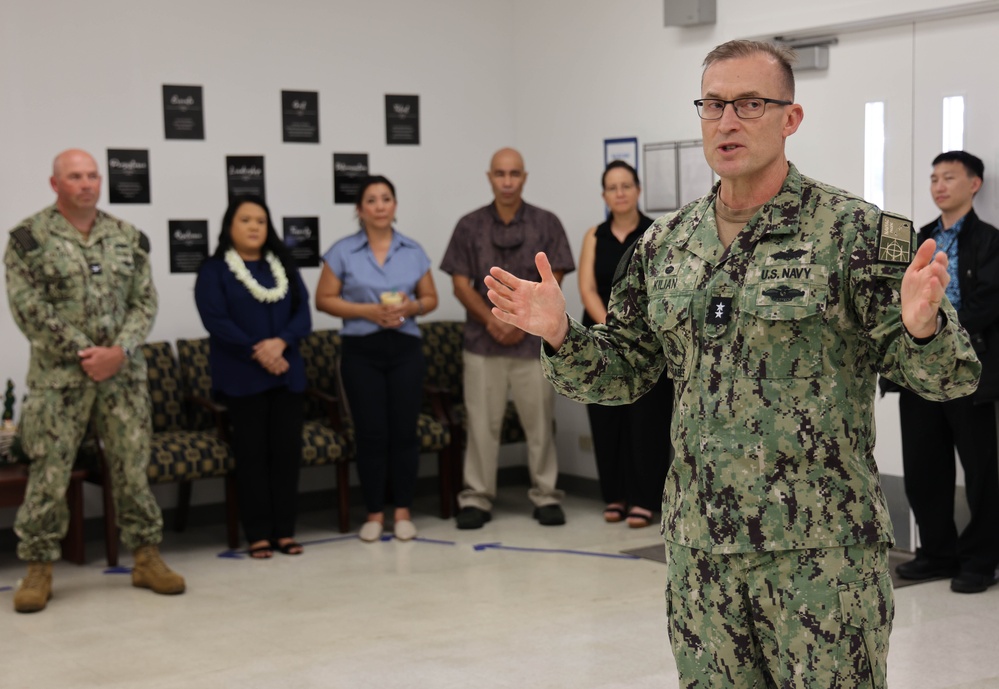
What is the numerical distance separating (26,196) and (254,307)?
1.42 meters

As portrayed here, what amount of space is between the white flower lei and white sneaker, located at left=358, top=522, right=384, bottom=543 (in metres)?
1.31

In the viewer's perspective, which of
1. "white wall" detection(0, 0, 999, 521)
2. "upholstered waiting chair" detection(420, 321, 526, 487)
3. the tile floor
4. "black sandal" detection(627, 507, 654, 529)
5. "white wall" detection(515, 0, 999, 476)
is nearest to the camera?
the tile floor

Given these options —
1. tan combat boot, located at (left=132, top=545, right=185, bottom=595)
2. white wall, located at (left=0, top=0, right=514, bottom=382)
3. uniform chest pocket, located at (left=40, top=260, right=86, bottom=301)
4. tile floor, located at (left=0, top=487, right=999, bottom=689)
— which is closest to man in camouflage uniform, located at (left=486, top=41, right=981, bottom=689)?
tile floor, located at (left=0, top=487, right=999, bottom=689)

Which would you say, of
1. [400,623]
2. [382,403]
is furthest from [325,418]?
[400,623]

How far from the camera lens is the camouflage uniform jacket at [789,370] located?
214 cm

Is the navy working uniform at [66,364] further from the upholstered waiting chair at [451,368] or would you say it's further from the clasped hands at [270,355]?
the upholstered waiting chair at [451,368]

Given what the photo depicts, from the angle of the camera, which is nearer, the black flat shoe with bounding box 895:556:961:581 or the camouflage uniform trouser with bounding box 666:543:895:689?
the camouflage uniform trouser with bounding box 666:543:895:689

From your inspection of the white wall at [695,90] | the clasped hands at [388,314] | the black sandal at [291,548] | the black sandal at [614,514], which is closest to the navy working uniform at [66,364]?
the black sandal at [291,548]

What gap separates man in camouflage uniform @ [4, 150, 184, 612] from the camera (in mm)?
5332

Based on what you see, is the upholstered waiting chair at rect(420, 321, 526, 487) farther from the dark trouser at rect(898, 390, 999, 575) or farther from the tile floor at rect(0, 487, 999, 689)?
the dark trouser at rect(898, 390, 999, 575)

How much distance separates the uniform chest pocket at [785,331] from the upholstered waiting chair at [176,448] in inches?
179

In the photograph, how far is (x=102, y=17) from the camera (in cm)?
673

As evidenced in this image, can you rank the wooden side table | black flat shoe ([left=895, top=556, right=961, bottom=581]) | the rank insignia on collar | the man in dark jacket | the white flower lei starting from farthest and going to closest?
the white flower lei → the wooden side table → black flat shoe ([left=895, top=556, right=961, bottom=581]) → the man in dark jacket → the rank insignia on collar

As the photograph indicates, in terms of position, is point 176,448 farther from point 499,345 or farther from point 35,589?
point 499,345
